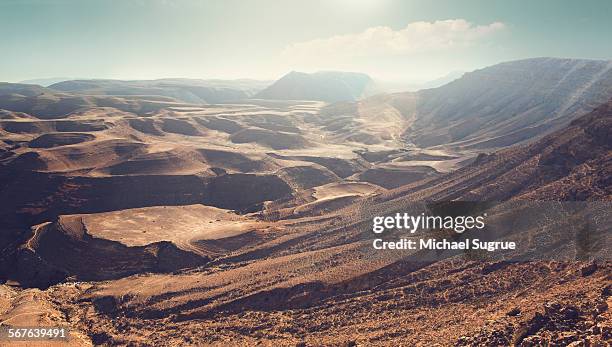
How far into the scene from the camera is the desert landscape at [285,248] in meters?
23.3

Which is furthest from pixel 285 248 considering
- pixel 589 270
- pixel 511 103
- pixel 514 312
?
pixel 511 103

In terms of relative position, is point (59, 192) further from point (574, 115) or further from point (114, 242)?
point (574, 115)

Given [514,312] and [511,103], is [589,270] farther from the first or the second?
[511,103]

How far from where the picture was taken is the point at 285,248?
135ft

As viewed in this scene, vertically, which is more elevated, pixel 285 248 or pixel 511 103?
pixel 511 103

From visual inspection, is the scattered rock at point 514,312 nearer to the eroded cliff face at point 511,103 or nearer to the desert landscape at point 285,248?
the desert landscape at point 285,248

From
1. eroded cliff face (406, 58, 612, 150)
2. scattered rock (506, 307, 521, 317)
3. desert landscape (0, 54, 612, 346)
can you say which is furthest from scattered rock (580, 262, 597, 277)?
eroded cliff face (406, 58, 612, 150)

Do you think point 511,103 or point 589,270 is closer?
point 589,270

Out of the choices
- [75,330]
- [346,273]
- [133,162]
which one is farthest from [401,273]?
[133,162]

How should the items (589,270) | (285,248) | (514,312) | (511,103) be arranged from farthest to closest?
(511,103) → (285,248) → (589,270) → (514,312)

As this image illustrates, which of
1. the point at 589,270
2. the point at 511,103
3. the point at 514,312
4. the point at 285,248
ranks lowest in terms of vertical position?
the point at 285,248

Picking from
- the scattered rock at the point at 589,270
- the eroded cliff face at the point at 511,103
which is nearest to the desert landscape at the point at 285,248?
the scattered rock at the point at 589,270

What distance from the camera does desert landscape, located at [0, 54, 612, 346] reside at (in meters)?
23.3

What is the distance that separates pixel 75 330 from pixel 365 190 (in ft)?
158
